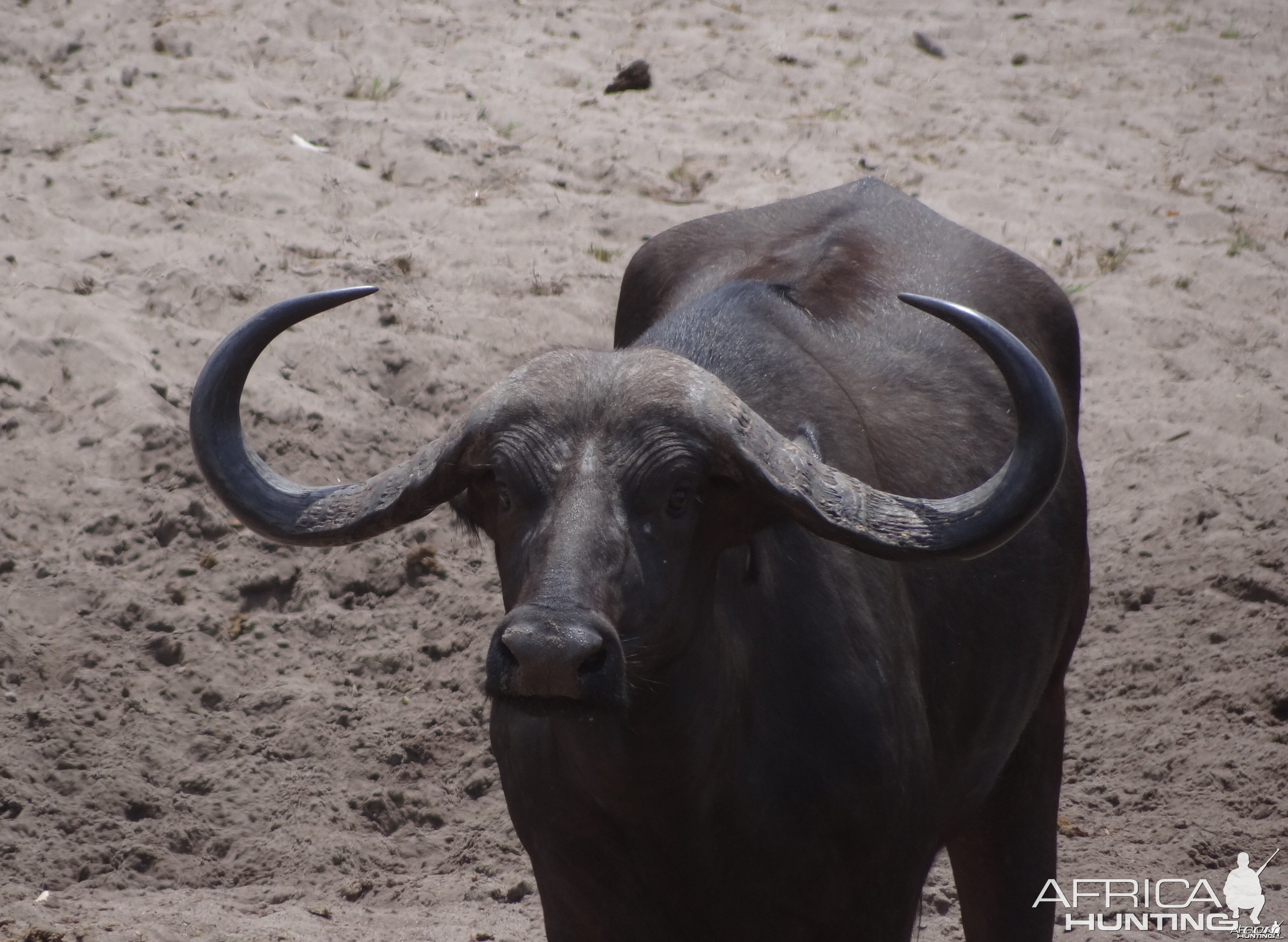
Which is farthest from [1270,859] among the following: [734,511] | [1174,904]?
[734,511]

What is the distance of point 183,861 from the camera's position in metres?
5.14

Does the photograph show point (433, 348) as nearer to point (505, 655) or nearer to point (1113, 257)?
point (1113, 257)

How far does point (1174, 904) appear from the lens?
5.13 metres

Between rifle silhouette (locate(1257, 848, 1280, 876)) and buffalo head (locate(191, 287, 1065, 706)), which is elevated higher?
buffalo head (locate(191, 287, 1065, 706))

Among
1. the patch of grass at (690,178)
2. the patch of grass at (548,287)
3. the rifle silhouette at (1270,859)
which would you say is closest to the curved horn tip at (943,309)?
the rifle silhouette at (1270,859)

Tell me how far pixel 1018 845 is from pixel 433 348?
3630 millimetres

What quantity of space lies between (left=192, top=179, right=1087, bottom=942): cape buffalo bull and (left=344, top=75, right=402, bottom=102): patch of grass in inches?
188

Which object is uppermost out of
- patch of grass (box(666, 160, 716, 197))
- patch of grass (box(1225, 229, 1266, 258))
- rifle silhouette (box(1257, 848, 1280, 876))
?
patch of grass (box(666, 160, 716, 197))

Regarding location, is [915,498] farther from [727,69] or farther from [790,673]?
[727,69]

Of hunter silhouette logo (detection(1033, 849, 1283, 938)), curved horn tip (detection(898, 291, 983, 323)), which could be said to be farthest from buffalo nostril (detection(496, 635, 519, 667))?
hunter silhouette logo (detection(1033, 849, 1283, 938))

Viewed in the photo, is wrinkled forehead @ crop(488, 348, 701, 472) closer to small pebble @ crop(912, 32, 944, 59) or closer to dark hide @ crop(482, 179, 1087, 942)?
dark hide @ crop(482, 179, 1087, 942)

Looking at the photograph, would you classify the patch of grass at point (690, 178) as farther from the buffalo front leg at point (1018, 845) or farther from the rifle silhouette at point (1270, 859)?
the rifle silhouette at point (1270, 859)

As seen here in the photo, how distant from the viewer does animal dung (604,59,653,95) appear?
8797 mm

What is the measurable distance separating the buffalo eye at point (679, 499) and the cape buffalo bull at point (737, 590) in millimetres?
11
